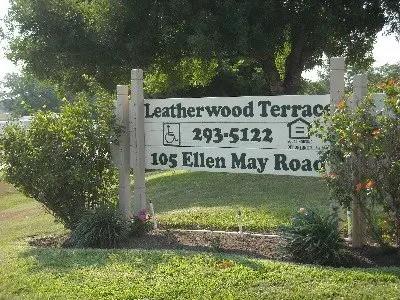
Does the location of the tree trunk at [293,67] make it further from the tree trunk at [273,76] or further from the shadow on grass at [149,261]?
the shadow on grass at [149,261]

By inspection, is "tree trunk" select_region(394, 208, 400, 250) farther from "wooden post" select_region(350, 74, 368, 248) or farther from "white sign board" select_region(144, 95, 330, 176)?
"white sign board" select_region(144, 95, 330, 176)

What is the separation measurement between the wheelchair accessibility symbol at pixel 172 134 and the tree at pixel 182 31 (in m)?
7.03

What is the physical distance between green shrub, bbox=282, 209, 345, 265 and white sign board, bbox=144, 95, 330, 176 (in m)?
1.13

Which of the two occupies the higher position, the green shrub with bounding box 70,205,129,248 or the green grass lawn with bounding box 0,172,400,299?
the green shrub with bounding box 70,205,129,248

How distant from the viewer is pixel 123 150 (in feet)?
30.6

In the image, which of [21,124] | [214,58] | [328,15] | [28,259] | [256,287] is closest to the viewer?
[256,287]

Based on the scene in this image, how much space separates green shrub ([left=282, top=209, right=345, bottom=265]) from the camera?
6.73 m

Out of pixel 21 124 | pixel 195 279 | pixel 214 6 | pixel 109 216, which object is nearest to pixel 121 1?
pixel 214 6

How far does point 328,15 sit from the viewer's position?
652 inches

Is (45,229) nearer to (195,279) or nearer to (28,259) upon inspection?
(28,259)

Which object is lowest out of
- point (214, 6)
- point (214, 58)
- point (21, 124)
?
point (21, 124)

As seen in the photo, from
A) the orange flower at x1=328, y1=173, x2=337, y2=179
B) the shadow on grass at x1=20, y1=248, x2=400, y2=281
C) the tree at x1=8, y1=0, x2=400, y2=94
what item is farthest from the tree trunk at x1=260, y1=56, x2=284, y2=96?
the orange flower at x1=328, y1=173, x2=337, y2=179

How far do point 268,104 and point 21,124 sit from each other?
3.67 meters

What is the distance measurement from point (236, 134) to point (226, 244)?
4.68ft
